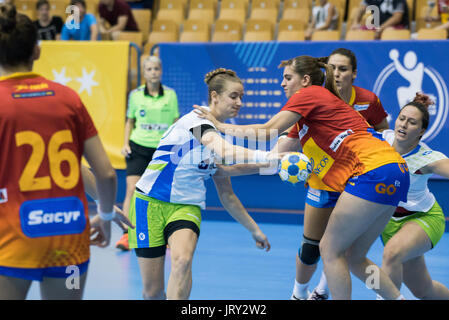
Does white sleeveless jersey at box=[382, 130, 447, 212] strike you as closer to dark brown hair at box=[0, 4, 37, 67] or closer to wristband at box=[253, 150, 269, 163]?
wristband at box=[253, 150, 269, 163]

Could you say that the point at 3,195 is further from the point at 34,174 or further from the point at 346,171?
the point at 346,171

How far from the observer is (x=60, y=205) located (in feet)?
7.71

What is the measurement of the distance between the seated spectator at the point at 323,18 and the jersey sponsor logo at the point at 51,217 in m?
7.67

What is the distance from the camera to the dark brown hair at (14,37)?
2.27m

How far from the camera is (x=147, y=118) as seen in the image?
6.87 meters

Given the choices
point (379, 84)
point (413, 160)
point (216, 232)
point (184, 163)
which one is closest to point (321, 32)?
point (379, 84)

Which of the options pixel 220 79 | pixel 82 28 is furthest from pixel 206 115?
pixel 82 28

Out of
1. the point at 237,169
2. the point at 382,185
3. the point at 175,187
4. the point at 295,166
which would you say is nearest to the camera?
the point at 295,166

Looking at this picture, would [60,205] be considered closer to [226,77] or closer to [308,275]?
[226,77]

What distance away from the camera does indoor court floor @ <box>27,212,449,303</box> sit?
4.92 meters

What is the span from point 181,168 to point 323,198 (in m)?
1.13

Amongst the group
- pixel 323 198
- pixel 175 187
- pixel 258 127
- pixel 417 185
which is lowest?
pixel 323 198

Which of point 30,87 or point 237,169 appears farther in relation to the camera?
point 237,169

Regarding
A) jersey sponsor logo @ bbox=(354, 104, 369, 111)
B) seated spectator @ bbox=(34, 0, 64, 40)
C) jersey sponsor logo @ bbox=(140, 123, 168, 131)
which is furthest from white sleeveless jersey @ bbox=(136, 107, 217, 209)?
seated spectator @ bbox=(34, 0, 64, 40)
